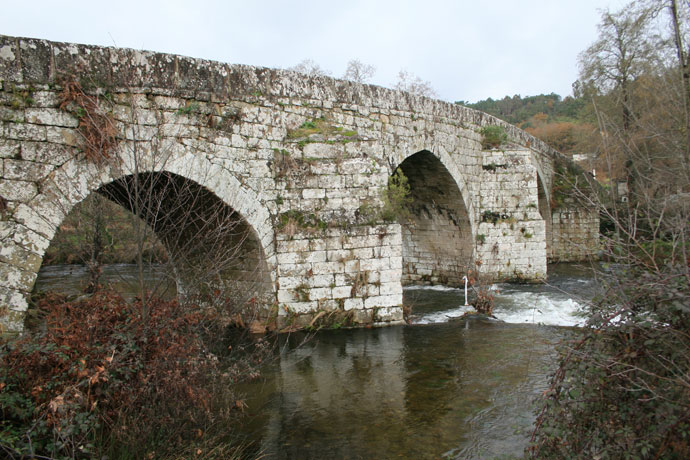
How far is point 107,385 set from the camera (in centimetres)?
306

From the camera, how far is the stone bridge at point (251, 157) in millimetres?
4500

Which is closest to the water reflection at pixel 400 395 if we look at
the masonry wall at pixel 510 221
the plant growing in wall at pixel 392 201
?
the plant growing in wall at pixel 392 201

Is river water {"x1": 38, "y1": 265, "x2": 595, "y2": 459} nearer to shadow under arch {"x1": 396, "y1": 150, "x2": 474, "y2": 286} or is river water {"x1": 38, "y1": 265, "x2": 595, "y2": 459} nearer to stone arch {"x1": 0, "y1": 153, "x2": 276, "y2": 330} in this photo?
stone arch {"x1": 0, "y1": 153, "x2": 276, "y2": 330}

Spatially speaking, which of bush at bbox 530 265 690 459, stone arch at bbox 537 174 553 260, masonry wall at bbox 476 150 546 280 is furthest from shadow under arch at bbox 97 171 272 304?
stone arch at bbox 537 174 553 260

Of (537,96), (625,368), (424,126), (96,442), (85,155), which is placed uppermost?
(537,96)

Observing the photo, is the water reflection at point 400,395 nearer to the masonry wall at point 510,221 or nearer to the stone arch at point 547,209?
the masonry wall at point 510,221

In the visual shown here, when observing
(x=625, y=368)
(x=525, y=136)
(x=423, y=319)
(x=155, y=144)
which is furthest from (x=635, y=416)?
(x=525, y=136)

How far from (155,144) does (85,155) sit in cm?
72

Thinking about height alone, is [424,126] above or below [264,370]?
above

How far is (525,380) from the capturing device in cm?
520

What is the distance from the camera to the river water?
3.77 m

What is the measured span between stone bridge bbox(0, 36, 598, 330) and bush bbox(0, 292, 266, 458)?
1173 mm

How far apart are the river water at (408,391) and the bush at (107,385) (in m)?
0.73

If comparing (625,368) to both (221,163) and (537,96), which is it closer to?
(221,163)
